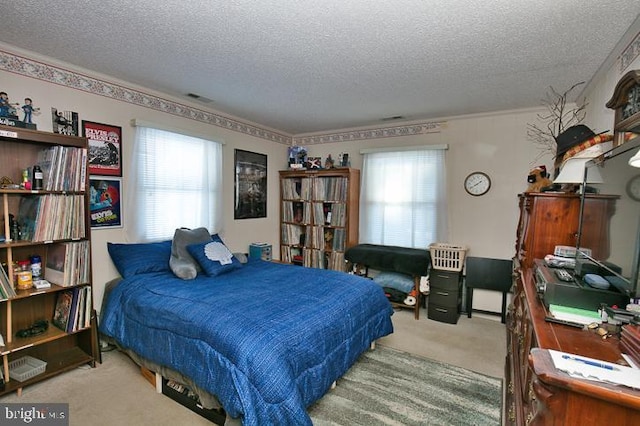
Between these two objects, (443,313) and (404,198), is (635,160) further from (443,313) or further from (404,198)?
(404,198)

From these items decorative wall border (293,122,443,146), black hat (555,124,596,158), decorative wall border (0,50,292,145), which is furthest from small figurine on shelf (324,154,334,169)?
black hat (555,124,596,158)

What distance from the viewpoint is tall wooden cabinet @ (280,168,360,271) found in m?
4.26

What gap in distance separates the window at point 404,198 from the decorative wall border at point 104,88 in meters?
1.99

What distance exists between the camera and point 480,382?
7.55 ft

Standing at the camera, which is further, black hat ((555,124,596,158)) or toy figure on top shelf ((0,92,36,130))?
toy figure on top shelf ((0,92,36,130))

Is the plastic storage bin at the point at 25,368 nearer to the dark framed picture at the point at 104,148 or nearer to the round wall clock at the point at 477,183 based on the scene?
the dark framed picture at the point at 104,148

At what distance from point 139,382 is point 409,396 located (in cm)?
200

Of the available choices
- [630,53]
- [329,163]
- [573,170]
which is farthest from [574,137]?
[329,163]

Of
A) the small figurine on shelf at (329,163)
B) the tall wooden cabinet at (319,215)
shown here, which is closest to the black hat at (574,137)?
the tall wooden cabinet at (319,215)

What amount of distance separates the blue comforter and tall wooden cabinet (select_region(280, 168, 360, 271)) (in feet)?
5.20

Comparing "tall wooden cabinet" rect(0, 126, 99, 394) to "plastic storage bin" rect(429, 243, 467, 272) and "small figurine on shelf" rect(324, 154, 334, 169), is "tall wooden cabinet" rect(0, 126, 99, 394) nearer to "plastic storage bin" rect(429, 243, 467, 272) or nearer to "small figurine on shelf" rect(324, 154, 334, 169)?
"small figurine on shelf" rect(324, 154, 334, 169)

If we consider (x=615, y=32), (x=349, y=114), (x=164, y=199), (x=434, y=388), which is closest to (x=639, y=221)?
(x=615, y=32)

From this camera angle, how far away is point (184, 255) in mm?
2797

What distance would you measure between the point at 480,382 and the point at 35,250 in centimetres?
364
